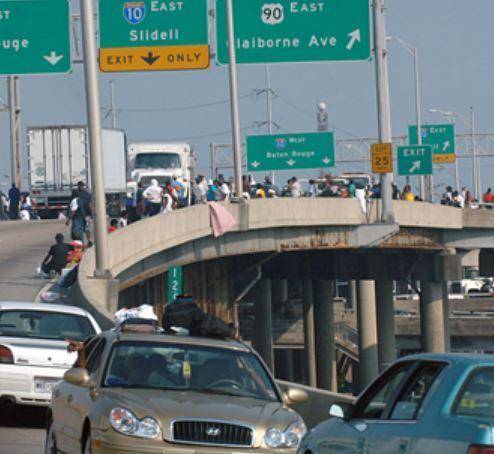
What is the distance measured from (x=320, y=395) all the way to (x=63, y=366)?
9.35 feet

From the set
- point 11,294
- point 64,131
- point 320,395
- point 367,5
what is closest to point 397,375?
point 320,395

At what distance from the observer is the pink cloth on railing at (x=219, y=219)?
1636 inches

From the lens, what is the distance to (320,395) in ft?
56.7

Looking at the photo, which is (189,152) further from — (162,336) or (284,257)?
(162,336)

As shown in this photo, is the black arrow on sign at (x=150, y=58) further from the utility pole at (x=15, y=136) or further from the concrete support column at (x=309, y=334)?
the concrete support column at (x=309, y=334)

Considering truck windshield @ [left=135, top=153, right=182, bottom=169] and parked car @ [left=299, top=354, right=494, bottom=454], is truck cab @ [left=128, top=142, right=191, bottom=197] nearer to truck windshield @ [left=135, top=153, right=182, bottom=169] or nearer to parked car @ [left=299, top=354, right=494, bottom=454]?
truck windshield @ [left=135, top=153, right=182, bottom=169]

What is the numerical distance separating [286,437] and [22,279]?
72.7 ft

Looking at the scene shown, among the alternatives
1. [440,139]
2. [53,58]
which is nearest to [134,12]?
[53,58]

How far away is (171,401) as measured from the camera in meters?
12.2

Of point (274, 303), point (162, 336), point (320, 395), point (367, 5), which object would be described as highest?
point (367, 5)

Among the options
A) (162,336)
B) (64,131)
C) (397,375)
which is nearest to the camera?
(397,375)

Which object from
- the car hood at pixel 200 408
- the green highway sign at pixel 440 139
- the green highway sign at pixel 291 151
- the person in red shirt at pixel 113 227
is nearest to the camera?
the car hood at pixel 200 408

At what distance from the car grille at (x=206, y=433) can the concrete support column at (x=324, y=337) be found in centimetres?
6324

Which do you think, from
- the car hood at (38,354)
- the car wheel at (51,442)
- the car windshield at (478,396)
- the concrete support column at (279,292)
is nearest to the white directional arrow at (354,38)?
the car hood at (38,354)
